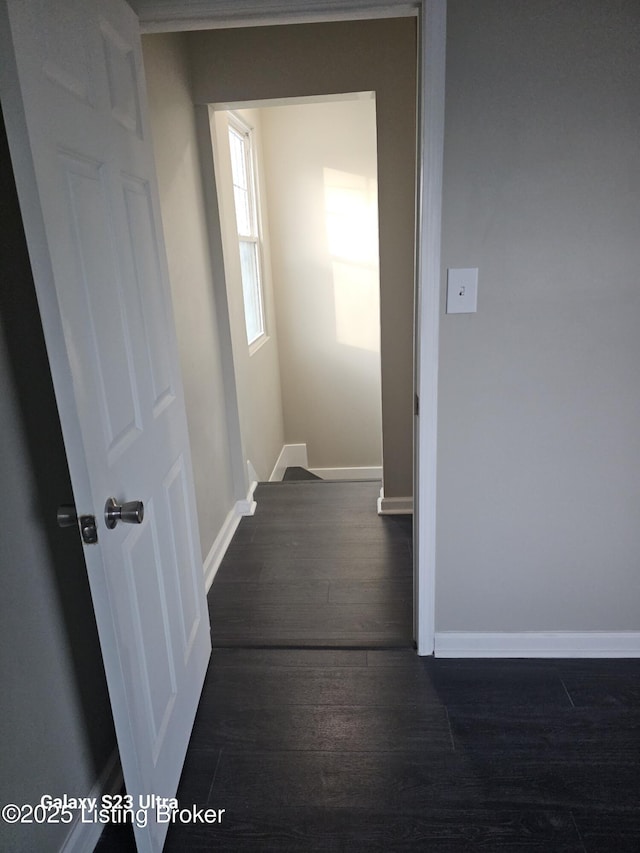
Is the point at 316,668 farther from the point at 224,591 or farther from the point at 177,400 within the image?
the point at 177,400

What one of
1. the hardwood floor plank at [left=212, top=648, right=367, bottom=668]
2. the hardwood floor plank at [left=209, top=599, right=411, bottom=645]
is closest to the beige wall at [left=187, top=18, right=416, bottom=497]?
the hardwood floor plank at [left=209, top=599, right=411, bottom=645]

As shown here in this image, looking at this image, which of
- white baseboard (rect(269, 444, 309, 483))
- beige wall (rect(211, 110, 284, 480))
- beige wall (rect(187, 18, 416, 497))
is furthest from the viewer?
white baseboard (rect(269, 444, 309, 483))

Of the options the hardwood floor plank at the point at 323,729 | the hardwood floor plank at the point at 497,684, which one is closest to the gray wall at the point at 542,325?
the hardwood floor plank at the point at 497,684

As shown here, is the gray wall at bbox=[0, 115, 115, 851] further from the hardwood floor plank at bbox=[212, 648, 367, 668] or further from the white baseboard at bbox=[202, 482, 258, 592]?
the white baseboard at bbox=[202, 482, 258, 592]

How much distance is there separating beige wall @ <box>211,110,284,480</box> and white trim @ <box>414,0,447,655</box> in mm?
1463

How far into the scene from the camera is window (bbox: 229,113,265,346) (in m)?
3.90

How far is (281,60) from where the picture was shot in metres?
2.54

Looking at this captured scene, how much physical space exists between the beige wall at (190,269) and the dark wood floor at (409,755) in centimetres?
85

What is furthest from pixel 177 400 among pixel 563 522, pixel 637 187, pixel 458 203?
pixel 637 187

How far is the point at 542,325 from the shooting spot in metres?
1.72

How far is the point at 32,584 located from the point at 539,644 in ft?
5.37

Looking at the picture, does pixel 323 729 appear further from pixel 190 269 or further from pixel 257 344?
pixel 257 344

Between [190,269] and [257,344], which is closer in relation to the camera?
[190,269]

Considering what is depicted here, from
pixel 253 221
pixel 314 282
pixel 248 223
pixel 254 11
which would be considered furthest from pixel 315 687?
pixel 314 282
